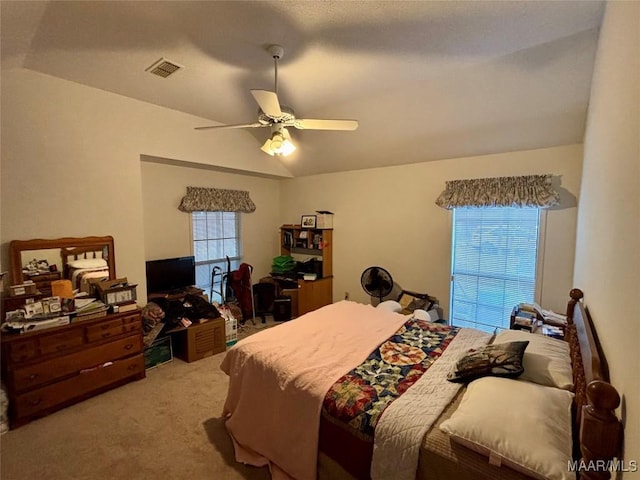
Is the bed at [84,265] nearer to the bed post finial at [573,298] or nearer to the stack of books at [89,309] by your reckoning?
the stack of books at [89,309]

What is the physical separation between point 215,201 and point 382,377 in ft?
11.6

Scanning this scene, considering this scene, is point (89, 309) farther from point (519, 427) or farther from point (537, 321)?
point (537, 321)

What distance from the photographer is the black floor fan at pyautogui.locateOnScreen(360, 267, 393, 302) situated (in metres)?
3.89

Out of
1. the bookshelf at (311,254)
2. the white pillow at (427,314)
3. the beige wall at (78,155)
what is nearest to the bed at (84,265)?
the beige wall at (78,155)

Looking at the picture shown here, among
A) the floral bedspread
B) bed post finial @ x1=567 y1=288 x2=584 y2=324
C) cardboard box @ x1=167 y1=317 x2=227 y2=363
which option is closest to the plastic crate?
cardboard box @ x1=167 y1=317 x2=227 y2=363

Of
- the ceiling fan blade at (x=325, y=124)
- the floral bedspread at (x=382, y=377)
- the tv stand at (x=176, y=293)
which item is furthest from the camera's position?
the tv stand at (x=176, y=293)

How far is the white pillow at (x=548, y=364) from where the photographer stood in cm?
156

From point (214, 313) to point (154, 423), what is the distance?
135 cm

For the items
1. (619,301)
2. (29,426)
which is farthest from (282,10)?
(29,426)

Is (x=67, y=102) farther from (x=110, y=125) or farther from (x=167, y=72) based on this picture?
(x=167, y=72)

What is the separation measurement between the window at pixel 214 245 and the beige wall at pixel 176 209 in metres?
0.13

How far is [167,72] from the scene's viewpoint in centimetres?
253

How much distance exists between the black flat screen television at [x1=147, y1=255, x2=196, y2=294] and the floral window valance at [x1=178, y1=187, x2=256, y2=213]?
2.37ft

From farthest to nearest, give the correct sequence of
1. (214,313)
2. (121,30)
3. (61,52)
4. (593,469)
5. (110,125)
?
1. (214,313)
2. (110,125)
3. (61,52)
4. (121,30)
5. (593,469)
